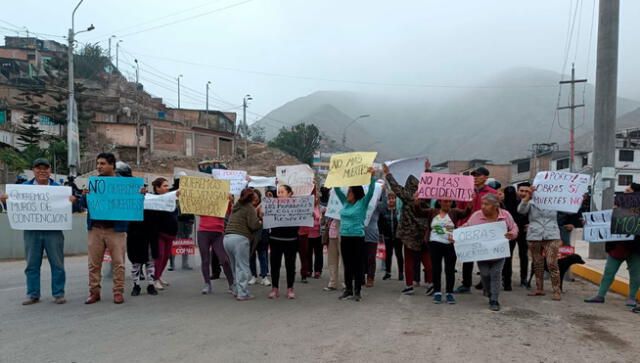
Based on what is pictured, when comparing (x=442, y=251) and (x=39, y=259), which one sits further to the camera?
(x=442, y=251)

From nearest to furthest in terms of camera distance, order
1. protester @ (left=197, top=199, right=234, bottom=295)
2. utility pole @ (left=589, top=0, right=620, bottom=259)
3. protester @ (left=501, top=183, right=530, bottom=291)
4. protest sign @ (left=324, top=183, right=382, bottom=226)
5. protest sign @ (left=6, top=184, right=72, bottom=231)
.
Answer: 1. protest sign @ (left=6, top=184, right=72, bottom=231)
2. protester @ (left=197, top=199, right=234, bottom=295)
3. protest sign @ (left=324, top=183, right=382, bottom=226)
4. protester @ (left=501, top=183, right=530, bottom=291)
5. utility pole @ (left=589, top=0, right=620, bottom=259)

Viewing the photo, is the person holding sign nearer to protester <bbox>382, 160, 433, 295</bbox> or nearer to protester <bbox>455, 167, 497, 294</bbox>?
protester <bbox>382, 160, 433, 295</bbox>

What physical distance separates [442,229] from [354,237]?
1.34 meters

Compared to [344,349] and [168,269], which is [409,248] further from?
[168,269]

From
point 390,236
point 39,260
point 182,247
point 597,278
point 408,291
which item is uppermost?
point 39,260

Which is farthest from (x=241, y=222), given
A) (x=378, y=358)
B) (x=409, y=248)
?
(x=378, y=358)

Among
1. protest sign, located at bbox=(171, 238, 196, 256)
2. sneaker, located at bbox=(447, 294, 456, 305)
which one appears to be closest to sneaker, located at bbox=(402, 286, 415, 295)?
sneaker, located at bbox=(447, 294, 456, 305)

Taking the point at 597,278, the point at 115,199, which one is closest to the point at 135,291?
the point at 115,199

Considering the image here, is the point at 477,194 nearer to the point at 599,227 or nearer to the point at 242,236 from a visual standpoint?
the point at 599,227

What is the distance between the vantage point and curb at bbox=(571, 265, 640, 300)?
8.65m

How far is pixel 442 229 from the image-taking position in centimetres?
759

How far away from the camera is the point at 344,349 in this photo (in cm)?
504

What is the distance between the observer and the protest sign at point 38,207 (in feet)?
22.7

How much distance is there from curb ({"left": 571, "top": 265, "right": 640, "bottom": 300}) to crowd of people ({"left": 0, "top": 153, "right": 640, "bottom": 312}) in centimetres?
129
